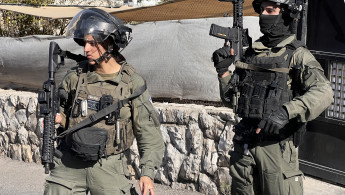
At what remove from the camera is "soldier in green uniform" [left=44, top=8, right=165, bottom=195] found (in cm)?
412

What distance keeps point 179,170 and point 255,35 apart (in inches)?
69.3

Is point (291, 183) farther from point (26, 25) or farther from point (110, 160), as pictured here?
point (26, 25)

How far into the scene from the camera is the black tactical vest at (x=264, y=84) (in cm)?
418

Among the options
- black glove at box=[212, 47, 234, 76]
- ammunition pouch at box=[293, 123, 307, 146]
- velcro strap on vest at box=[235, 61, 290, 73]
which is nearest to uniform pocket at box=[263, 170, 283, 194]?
ammunition pouch at box=[293, 123, 307, 146]

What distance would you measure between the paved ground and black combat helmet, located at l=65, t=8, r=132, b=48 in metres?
2.90

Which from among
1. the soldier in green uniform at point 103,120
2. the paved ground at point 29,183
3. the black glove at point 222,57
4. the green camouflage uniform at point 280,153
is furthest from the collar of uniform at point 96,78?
the paved ground at point 29,183

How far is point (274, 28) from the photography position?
430 cm

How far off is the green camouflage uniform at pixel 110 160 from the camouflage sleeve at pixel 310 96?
95cm

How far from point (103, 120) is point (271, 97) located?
115 cm

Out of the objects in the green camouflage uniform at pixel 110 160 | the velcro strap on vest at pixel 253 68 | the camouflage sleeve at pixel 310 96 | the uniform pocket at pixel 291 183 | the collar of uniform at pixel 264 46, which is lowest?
the uniform pocket at pixel 291 183

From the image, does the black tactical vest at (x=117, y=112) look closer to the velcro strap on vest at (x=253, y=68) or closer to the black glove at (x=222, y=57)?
the black glove at (x=222, y=57)

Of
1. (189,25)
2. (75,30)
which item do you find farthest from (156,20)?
(75,30)

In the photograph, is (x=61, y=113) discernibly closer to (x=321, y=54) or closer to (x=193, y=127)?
(x=193, y=127)

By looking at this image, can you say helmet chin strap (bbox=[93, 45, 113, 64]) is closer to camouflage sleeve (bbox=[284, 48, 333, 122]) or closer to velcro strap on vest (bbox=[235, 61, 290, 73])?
velcro strap on vest (bbox=[235, 61, 290, 73])
